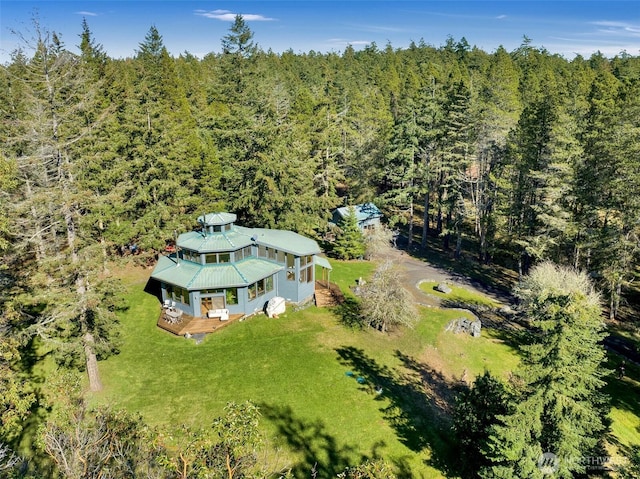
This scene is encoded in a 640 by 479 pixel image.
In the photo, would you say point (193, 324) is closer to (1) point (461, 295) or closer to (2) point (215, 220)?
(2) point (215, 220)

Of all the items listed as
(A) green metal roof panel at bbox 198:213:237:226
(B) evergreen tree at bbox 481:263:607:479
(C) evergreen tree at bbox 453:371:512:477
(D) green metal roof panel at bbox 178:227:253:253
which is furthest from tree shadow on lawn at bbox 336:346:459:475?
(A) green metal roof panel at bbox 198:213:237:226

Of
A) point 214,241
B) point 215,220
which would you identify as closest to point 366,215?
point 215,220

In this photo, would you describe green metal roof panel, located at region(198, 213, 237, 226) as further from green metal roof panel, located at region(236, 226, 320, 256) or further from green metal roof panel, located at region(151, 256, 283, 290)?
green metal roof panel, located at region(151, 256, 283, 290)

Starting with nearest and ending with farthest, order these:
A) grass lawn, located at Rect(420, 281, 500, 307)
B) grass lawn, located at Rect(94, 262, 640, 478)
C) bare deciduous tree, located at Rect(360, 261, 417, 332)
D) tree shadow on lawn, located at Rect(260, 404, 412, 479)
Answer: tree shadow on lawn, located at Rect(260, 404, 412, 479), grass lawn, located at Rect(94, 262, 640, 478), bare deciduous tree, located at Rect(360, 261, 417, 332), grass lawn, located at Rect(420, 281, 500, 307)

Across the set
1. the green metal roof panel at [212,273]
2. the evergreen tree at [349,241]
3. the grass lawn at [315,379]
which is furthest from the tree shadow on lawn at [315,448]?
the evergreen tree at [349,241]

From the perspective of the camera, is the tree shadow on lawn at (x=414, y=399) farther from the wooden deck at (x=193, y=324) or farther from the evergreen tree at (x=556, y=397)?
the wooden deck at (x=193, y=324)

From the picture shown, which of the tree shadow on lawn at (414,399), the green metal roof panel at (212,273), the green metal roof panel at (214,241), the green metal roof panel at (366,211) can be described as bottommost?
the tree shadow on lawn at (414,399)
